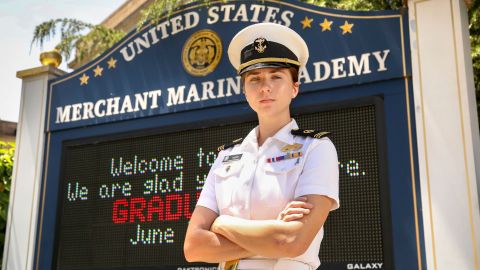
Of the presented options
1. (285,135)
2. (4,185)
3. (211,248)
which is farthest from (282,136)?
(4,185)

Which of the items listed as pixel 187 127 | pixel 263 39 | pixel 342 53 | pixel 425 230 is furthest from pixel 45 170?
pixel 263 39

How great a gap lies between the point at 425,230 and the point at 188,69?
212cm

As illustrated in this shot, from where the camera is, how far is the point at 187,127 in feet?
13.6

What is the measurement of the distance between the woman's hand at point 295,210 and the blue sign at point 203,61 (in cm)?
238

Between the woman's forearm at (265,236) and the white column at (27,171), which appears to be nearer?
the woman's forearm at (265,236)

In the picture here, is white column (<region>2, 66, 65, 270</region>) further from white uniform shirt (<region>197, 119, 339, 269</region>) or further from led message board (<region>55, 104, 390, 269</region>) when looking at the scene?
white uniform shirt (<region>197, 119, 339, 269</region>)

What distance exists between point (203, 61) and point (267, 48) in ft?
9.18

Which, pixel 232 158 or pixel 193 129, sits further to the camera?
pixel 193 129

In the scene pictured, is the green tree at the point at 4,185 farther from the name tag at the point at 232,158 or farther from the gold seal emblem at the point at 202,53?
the name tag at the point at 232,158

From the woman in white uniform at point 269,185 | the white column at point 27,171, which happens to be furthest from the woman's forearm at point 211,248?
the white column at point 27,171

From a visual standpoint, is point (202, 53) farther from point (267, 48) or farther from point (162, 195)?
point (267, 48)

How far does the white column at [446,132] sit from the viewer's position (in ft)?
10.6

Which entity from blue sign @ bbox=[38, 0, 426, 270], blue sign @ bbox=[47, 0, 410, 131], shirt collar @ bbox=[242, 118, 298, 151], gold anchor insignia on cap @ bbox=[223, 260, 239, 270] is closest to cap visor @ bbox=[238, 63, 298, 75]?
shirt collar @ bbox=[242, 118, 298, 151]

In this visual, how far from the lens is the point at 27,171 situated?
5.07m
